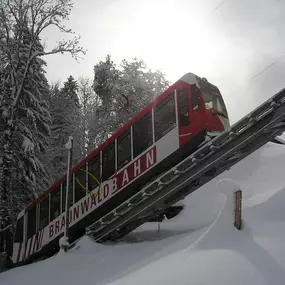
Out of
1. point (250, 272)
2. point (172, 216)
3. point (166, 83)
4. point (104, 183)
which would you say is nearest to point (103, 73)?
point (166, 83)

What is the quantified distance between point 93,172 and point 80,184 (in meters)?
0.92

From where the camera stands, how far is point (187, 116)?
9.62 meters

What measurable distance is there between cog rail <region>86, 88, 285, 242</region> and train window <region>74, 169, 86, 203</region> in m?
1.83

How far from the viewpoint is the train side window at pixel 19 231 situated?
15.5 m

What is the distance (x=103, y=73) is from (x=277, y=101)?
91.2 ft

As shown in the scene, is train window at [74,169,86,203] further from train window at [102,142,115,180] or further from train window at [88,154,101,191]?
train window at [102,142,115,180]

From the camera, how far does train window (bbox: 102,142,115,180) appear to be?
1127 cm

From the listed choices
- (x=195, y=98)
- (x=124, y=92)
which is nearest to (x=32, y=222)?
(x=195, y=98)

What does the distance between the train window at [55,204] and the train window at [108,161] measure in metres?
2.99

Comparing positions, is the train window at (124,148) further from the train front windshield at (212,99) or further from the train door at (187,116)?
the train front windshield at (212,99)

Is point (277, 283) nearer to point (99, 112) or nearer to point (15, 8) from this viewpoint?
point (15, 8)

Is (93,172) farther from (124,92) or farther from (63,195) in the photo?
(124,92)

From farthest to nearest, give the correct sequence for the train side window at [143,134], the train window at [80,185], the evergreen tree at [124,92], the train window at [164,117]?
the evergreen tree at [124,92] < the train window at [80,185] < the train side window at [143,134] < the train window at [164,117]

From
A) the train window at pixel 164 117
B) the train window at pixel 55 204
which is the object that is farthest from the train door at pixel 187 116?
the train window at pixel 55 204
